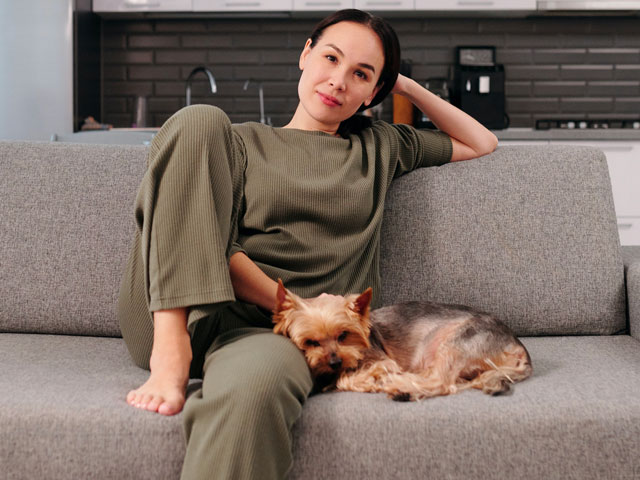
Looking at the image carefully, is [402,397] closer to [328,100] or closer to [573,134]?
[328,100]

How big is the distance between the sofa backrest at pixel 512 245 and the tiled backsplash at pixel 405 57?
251 centimetres

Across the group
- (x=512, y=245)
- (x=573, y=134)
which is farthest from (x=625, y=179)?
(x=512, y=245)

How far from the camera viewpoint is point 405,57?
4273 mm

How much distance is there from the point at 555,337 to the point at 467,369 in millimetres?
532

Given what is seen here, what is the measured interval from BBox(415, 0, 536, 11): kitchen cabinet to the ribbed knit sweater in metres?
2.53

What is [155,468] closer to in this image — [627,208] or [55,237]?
[55,237]

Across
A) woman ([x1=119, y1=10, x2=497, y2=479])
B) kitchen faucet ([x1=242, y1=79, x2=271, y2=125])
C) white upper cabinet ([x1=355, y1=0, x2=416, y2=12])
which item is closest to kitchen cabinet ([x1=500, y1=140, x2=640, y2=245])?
white upper cabinet ([x1=355, y1=0, x2=416, y2=12])

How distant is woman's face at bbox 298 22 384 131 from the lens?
5.39 feet

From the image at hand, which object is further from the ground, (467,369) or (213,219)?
(213,219)

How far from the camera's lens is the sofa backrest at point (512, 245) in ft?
5.80

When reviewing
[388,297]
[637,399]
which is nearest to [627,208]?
[388,297]

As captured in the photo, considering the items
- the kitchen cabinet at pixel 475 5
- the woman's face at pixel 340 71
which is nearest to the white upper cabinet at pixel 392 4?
the kitchen cabinet at pixel 475 5

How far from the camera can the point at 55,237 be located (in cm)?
176

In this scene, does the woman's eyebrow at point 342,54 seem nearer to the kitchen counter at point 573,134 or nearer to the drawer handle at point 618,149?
the kitchen counter at point 573,134
